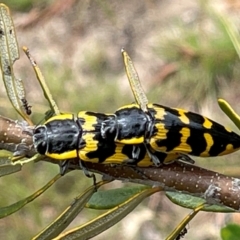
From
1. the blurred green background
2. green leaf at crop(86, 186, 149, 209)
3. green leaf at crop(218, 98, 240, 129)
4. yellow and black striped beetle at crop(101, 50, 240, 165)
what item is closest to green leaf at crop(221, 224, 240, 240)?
yellow and black striped beetle at crop(101, 50, 240, 165)

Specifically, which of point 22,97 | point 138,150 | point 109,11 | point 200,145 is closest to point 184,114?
point 200,145

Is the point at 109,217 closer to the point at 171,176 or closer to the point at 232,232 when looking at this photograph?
the point at 171,176

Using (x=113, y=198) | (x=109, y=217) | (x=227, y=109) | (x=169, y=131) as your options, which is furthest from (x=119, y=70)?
(x=227, y=109)

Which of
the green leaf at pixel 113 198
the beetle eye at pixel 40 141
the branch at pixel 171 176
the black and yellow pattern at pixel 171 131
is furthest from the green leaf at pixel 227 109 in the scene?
the beetle eye at pixel 40 141

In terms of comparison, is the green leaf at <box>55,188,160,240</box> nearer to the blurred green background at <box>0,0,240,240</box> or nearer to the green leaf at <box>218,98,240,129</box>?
the green leaf at <box>218,98,240,129</box>

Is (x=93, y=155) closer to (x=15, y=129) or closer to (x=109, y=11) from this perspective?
(x=15, y=129)
